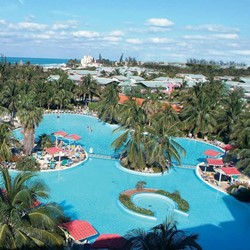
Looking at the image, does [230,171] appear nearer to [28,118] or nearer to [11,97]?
[28,118]

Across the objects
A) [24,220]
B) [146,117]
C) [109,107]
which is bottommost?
[24,220]

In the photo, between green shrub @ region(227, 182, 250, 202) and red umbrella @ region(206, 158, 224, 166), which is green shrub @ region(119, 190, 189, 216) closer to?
green shrub @ region(227, 182, 250, 202)

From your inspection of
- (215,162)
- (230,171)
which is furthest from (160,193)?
(215,162)

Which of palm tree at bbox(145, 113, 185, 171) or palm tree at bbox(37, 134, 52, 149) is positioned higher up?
palm tree at bbox(145, 113, 185, 171)

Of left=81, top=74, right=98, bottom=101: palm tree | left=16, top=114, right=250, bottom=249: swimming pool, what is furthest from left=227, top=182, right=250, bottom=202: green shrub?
left=81, top=74, right=98, bottom=101: palm tree

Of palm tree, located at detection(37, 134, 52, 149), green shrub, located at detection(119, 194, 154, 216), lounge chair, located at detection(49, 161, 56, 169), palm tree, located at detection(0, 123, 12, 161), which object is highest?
palm tree, located at detection(0, 123, 12, 161)

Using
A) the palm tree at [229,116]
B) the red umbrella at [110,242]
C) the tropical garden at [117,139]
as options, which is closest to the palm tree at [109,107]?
the tropical garden at [117,139]

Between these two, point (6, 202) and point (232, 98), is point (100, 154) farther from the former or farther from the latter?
point (6, 202)
